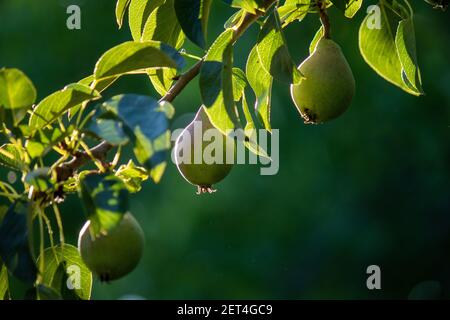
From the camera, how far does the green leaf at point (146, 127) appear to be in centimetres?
82

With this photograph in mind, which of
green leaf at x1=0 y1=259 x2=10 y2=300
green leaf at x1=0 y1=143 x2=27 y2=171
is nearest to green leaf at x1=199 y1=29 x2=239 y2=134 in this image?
green leaf at x1=0 y1=143 x2=27 y2=171

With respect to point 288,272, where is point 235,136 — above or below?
above

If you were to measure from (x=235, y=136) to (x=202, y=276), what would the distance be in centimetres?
373

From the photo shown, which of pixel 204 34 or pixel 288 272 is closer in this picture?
pixel 204 34

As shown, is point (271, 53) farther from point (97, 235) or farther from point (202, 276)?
point (202, 276)

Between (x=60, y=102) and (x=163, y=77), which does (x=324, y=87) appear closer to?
(x=163, y=77)

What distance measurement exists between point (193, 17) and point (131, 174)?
0.26m

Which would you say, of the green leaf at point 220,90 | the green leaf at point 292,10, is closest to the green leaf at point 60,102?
the green leaf at point 220,90

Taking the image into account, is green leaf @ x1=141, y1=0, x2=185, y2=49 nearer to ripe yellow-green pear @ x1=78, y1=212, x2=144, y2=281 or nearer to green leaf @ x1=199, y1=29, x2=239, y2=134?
green leaf @ x1=199, y1=29, x2=239, y2=134

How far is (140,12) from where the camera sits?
1220 mm

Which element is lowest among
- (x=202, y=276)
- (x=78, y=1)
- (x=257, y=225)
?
(x=202, y=276)

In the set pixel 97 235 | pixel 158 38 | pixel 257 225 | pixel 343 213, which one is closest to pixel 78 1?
pixel 257 225
